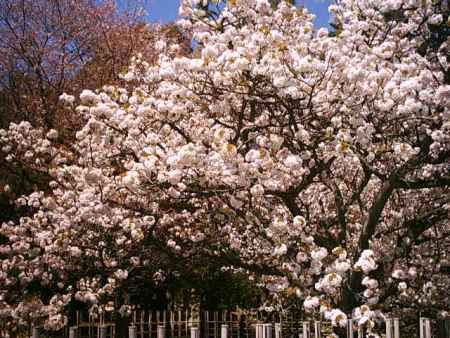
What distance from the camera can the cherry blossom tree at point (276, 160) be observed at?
5633mm

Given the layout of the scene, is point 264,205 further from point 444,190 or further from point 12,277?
point 12,277

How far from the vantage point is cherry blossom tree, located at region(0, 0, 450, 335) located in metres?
5.63

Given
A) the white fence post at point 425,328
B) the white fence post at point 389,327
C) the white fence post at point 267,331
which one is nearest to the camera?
the white fence post at point 389,327

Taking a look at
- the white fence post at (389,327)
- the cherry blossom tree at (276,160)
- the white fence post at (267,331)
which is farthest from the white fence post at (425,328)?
the white fence post at (267,331)

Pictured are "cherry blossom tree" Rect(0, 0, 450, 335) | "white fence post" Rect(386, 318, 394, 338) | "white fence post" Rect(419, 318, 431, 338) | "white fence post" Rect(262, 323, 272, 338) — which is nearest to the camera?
"white fence post" Rect(386, 318, 394, 338)

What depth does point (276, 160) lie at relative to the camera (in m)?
5.98

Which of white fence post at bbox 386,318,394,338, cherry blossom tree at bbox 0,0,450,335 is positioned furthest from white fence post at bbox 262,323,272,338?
white fence post at bbox 386,318,394,338

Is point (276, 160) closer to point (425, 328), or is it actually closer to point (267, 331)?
point (267, 331)

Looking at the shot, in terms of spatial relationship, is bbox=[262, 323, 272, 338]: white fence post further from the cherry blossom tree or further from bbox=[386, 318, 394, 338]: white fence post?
bbox=[386, 318, 394, 338]: white fence post

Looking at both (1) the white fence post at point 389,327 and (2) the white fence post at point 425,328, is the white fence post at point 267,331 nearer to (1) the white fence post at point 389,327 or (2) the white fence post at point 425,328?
(1) the white fence post at point 389,327

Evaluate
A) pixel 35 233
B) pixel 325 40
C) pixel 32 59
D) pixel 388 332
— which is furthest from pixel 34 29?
pixel 388 332

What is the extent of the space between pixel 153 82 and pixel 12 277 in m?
3.73

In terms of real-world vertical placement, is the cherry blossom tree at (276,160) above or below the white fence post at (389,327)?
above

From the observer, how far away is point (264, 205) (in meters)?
7.76
